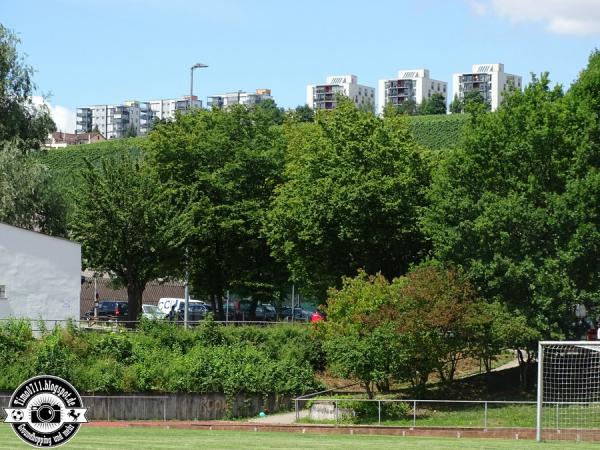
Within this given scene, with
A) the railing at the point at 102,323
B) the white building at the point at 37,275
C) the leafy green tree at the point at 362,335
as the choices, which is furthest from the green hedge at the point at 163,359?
the white building at the point at 37,275

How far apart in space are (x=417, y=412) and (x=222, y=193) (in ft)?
83.1

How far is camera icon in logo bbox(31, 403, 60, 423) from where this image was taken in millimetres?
15141

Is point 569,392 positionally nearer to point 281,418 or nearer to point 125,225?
point 281,418

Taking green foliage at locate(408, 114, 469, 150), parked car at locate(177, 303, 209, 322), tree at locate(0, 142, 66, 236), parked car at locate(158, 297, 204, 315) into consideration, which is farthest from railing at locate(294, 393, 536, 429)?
green foliage at locate(408, 114, 469, 150)

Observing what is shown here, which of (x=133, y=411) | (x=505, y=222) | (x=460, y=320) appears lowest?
(x=133, y=411)

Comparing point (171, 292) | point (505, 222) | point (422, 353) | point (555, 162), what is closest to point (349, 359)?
point (422, 353)

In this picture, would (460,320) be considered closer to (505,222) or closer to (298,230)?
(505,222)

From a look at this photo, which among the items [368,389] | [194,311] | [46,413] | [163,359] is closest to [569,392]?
[368,389]

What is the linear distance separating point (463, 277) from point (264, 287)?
2075cm

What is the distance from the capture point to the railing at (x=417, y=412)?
3862 cm

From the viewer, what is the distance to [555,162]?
44.9 meters

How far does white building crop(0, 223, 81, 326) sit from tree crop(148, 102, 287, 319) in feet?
29.9

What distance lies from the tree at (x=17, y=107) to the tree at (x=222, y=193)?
8441 mm

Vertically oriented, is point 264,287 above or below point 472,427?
above
